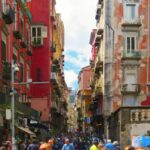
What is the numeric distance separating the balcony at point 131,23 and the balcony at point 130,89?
5.76 meters

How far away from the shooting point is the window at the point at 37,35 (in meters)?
67.4

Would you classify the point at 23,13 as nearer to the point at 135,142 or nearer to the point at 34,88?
the point at 34,88

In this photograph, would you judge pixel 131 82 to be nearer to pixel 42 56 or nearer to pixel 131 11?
pixel 131 11

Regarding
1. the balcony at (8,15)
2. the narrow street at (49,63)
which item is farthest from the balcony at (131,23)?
the balcony at (8,15)

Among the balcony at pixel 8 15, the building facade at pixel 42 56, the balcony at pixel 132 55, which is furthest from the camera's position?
the building facade at pixel 42 56

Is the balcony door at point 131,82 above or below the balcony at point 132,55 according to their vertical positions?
below

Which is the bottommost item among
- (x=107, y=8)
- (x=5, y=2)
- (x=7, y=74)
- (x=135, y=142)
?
(x=135, y=142)

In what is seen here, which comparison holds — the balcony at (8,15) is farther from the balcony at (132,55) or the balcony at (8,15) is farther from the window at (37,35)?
the window at (37,35)

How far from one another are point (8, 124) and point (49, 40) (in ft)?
102

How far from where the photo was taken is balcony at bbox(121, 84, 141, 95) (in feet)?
199

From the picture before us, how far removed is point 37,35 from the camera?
6788 cm

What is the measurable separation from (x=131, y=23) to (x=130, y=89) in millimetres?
6414

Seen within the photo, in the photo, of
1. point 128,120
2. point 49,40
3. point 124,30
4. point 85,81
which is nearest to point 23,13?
point 124,30

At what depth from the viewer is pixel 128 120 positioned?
→ 3159 centimetres
